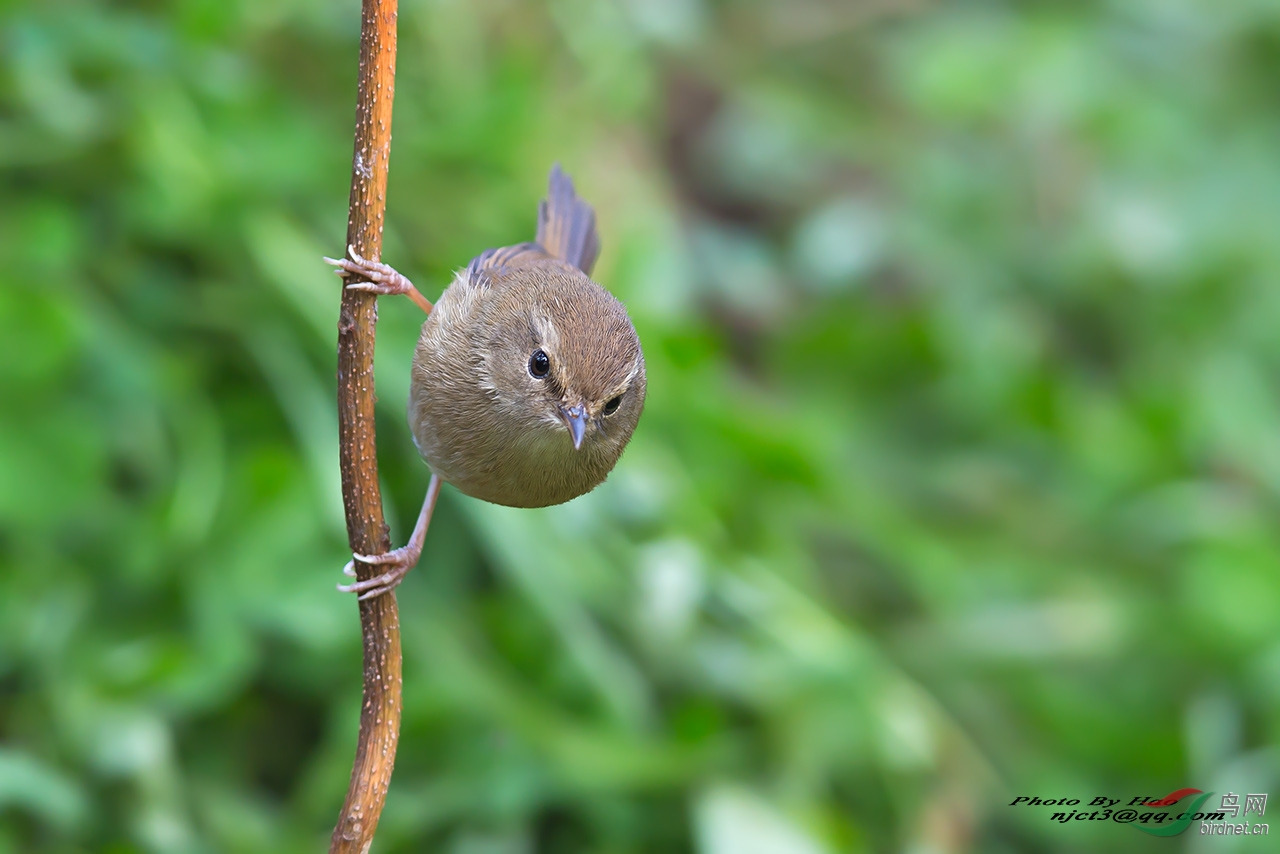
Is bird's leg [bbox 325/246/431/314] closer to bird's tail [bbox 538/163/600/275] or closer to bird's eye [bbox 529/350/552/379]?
bird's eye [bbox 529/350/552/379]

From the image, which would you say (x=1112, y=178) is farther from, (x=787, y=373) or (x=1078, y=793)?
(x=1078, y=793)

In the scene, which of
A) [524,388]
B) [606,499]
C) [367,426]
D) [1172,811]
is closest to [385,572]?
[524,388]

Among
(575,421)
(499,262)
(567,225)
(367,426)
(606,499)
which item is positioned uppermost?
(606,499)

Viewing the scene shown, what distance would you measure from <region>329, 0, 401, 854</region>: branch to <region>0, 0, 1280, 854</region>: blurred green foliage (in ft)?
3.76

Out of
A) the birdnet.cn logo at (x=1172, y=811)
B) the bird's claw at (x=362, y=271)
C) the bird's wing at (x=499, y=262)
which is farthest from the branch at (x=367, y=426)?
the birdnet.cn logo at (x=1172, y=811)

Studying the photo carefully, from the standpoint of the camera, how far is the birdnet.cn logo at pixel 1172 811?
2.75 metres

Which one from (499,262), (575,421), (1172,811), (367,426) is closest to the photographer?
(367,426)

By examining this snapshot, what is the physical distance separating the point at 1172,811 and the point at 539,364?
6.78ft

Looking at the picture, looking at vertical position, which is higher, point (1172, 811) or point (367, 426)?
point (1172, 811)

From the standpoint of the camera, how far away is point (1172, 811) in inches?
111

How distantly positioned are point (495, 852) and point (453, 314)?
48.5 inches

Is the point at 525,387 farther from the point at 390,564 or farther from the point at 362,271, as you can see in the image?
the point at 362,271

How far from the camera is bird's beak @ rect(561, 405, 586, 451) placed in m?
1.57

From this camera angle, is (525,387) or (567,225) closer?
(525,387)
